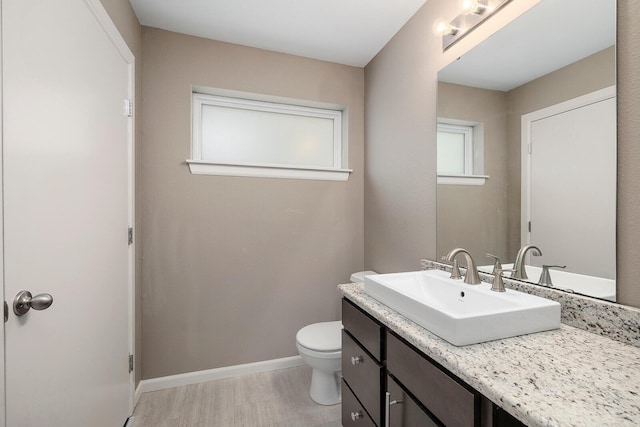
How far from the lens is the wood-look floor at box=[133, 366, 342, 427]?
1.63 m

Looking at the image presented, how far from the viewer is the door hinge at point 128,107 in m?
1.56

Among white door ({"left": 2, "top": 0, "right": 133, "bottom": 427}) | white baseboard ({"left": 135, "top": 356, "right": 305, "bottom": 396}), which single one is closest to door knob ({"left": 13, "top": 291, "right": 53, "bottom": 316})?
white door ({"left": 2, "top": 0, "right": 133, "bottom": 427})

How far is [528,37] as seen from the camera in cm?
115

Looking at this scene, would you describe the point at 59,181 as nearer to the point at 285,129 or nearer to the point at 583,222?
the point at 285,129

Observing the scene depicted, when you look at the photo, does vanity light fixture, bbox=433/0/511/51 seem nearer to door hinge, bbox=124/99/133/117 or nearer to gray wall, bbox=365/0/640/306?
gray wall, bbox=365/0/640/306

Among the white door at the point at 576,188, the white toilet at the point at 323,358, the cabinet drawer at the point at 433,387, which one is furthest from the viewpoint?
the white toilet at the point at 323,358

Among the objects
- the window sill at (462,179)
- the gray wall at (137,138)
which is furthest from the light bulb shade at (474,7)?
the gray wall at (137,138)

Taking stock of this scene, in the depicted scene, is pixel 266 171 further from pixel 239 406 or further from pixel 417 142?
pixel 239 406

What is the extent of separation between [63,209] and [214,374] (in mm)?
1586

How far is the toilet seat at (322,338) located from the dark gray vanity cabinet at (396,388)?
0.30 metres

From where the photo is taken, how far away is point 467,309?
3.69 feet

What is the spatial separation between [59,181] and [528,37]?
1.88 m

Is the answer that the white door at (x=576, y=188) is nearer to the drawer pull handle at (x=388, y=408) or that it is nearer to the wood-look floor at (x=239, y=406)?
the drawer pull handle at (x=388, y=408)

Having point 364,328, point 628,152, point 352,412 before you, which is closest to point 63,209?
point 364,328
